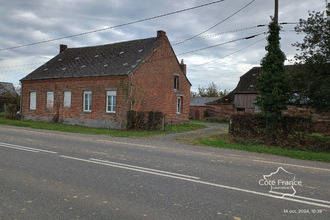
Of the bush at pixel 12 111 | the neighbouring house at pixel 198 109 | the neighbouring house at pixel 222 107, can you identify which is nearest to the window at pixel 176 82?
the neighbouring house at pixel 222 107

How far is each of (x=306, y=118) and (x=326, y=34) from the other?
14.3 feet

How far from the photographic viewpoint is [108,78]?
22438 millimetres

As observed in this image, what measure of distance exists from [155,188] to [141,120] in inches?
563

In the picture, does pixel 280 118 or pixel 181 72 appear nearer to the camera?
pixel 280 118

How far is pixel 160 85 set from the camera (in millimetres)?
24922

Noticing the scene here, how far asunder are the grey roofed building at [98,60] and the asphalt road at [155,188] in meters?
14.4

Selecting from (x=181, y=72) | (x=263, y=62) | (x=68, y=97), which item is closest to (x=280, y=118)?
(x=263, y=62)

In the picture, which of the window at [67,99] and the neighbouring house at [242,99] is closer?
the window at [67,99]

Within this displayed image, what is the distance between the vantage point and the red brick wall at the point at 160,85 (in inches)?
882

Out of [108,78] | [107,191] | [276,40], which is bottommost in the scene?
[107,191]

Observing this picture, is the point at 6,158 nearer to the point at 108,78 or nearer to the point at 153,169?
the point at 153,169

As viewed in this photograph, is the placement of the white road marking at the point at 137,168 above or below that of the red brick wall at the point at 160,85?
below

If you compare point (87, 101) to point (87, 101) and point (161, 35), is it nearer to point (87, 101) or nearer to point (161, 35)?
point (87, 101)

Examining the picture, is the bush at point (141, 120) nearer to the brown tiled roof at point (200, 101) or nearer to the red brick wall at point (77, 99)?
the red brick wall at point (77, 99)
